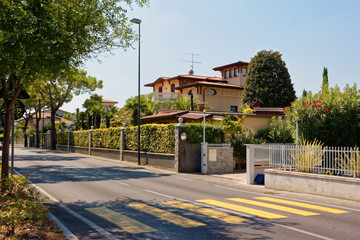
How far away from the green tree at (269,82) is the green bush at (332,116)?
93.9 feet

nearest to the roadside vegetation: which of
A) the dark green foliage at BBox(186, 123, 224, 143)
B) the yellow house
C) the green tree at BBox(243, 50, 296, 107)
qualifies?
the dark green foliage at BBox(186, 123, 224, 143)

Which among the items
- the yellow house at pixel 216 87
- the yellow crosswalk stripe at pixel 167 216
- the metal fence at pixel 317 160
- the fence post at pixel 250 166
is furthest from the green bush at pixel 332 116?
the yellow house at pixel 216 87

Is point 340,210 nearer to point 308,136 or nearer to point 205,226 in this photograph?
point 205,226

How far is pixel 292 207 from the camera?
33.5ft

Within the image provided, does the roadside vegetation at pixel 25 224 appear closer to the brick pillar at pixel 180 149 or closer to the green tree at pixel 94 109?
the brick pillar at pixel 180 149

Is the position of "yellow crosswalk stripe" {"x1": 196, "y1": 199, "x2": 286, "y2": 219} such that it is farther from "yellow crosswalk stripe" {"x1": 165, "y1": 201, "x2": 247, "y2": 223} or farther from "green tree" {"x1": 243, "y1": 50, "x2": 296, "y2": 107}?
"green tree" {"x1": 243, "y1": 50, "x2": 296, "y2": 107}

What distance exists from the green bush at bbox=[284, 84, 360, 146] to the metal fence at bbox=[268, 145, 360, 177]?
154 centimetres

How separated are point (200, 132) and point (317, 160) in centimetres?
975

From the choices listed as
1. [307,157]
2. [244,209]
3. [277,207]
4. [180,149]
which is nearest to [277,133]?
[180,149]

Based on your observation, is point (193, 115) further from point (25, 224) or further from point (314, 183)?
point (25, 224)

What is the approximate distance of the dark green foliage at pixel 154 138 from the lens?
23.2m

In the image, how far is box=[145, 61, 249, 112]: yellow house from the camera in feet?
159

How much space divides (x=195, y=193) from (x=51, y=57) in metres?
7.15

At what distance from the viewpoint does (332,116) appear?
48.3ft
